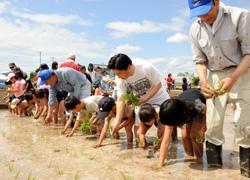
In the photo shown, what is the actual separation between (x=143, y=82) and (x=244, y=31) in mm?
2048

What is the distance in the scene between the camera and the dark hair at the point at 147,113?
4.67 metres

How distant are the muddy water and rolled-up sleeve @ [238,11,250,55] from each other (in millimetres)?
1357

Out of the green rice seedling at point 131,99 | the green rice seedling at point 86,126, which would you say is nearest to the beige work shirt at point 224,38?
the green rice seedling at point 131,99

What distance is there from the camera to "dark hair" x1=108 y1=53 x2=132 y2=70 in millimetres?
4664

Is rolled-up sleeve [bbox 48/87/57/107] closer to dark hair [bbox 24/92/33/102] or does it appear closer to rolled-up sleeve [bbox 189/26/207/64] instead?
dark hair [bbox 24/92/33/102]

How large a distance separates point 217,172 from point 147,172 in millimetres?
780

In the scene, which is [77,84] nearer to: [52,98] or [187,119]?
[52,98]

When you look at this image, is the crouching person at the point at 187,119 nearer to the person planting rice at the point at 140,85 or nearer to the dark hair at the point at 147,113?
the dark hair at the point at 147,113

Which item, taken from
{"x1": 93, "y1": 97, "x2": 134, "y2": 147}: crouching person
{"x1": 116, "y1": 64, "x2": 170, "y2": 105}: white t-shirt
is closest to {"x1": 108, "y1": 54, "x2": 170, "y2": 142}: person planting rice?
{"x1": 116, "y1": 64, "x2": 170, "y2": 105}: white t-shirt

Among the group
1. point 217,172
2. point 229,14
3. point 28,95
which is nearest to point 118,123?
point 217,172

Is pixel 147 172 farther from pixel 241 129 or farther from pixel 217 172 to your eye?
pixel 241 129

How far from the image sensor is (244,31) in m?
3.39

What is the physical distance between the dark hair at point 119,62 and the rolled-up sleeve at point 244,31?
1.74 m

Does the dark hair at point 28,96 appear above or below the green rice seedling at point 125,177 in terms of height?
above
